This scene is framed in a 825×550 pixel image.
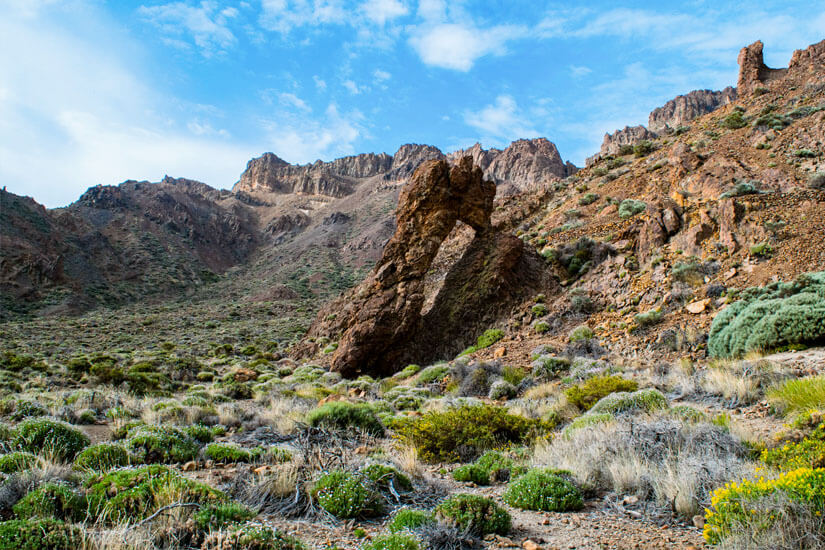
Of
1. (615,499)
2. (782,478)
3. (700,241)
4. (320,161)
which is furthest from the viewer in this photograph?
(320,161)

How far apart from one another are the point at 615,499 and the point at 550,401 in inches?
202

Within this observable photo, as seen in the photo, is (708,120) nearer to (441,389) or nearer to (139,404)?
(441,389)

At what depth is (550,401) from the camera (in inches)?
376

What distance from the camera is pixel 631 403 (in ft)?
24.1

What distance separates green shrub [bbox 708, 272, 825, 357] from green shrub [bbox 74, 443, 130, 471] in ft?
36.6

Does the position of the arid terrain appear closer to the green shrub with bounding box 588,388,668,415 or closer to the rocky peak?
the green shrub with bounding box 588,388,668,415

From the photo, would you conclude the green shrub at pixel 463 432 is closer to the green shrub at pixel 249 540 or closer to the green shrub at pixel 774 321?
the green shrub at pixel 249 540

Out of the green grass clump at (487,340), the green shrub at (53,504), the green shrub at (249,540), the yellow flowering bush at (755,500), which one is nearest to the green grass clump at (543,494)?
the yellow flowering bush at (755,500)

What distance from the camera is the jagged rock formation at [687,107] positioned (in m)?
74.6

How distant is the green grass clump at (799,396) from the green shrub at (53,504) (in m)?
7.86

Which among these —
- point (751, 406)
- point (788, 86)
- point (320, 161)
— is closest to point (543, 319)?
point (751, 406)

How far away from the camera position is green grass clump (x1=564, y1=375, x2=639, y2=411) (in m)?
8.44

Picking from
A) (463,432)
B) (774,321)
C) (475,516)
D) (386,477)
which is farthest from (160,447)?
(774,321)

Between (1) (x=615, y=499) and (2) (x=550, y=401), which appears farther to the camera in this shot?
(2) (x=550, y=401)
